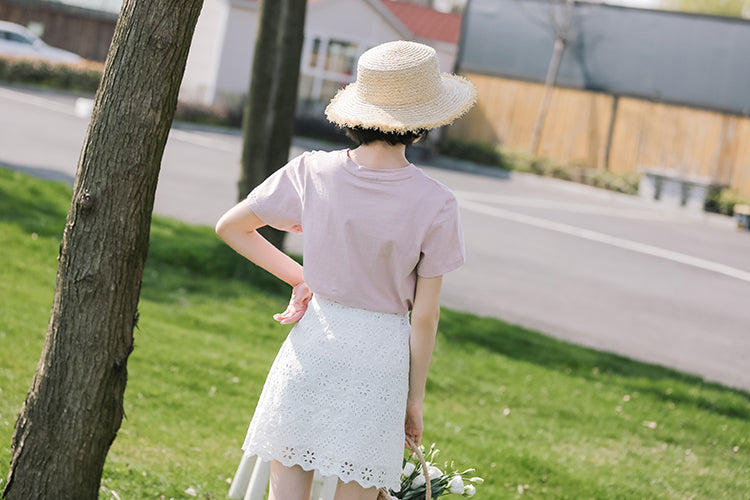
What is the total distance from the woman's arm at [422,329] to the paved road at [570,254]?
5990 mm

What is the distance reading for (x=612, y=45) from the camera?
26719 millimetres

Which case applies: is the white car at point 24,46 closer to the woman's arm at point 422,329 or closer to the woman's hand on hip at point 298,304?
the woman's hand on hip at point 298,304

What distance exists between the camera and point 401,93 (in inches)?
99.3

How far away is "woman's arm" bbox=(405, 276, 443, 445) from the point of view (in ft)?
8.09

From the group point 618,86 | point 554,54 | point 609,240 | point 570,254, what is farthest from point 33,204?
point 618,86

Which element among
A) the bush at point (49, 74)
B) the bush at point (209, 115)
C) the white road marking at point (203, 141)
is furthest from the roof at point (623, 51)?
the bush at point (49, 74)

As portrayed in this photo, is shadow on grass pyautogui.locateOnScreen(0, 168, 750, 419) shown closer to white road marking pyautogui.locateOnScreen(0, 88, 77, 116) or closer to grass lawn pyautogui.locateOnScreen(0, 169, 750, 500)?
grass lawn pyautogui.locateOnScreen(0, 169, 750, 500)

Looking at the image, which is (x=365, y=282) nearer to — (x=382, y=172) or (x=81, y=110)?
(x=382, y=172)

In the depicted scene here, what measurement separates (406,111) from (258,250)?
64cm

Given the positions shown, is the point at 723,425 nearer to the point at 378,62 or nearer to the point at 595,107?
the point at 378,62

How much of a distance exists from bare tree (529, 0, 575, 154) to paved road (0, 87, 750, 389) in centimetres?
607

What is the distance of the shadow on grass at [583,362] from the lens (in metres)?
6.65

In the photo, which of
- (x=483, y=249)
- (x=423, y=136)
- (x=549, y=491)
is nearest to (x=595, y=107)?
(x=483, y=249)

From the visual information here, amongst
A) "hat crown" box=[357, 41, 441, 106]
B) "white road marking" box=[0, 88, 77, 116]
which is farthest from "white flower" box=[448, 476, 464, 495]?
"white road marking" box=[0, 88, 77, 116]
